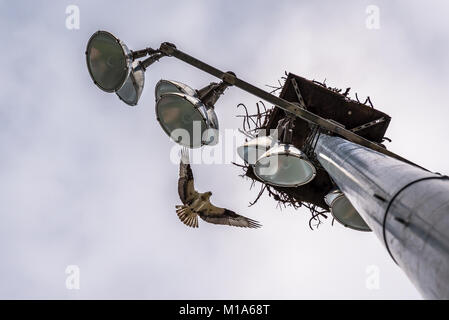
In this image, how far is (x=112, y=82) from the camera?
473cm

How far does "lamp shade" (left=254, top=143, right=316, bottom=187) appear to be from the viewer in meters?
4.08

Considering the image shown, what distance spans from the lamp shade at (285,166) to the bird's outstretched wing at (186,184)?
8.52ft

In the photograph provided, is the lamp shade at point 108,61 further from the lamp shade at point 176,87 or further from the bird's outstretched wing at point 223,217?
the bird's outstretched wing at point 223,217

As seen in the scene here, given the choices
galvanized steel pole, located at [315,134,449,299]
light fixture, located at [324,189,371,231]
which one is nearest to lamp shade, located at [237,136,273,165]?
galvanized steel pole, located at [315,134,449,299]

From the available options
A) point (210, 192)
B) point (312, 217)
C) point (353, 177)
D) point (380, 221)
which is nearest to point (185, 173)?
point (210, 192)

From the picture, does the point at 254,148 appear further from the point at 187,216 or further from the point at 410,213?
the point at 187,216

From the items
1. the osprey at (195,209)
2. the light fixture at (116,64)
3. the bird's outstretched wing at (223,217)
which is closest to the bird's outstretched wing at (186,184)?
the osprey at (195,209)

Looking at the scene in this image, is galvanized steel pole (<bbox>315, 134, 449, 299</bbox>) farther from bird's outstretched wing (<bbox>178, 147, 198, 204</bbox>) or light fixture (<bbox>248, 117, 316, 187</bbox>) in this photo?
bird's outstretched wing (<bbox>178, 147, 198, 204</bbox>)

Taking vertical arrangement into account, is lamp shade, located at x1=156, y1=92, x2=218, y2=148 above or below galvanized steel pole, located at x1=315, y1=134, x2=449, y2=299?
above

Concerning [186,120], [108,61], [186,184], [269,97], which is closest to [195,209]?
[186,184]

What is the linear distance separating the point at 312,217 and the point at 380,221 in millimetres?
5784

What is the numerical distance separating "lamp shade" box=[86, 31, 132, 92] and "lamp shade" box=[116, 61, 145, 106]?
140 mm

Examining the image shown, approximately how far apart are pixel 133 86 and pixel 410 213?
12.9 feet

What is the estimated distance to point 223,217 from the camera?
7.22 m
